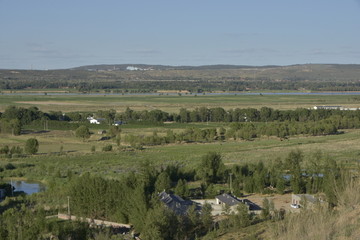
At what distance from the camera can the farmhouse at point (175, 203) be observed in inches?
787

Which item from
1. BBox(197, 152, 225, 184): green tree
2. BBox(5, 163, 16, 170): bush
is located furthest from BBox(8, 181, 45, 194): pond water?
BBox(197, 152, 225, 184): green tree

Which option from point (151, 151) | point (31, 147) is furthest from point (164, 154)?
point (31, 147)

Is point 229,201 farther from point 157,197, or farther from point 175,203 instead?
point 157,197

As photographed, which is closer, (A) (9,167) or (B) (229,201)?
(B) (229,201)

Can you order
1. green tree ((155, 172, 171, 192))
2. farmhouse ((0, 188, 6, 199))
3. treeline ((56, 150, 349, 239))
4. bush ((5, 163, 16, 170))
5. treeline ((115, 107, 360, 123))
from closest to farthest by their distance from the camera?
1. treeline ((56, 150, 349, 239))
2. green tree ((155, 172, 171, 192))
3. farmhouse ((0, 188, 6, 199))
4. bush ((5, 163, 16, 170))
5. treeline ((115, 107, 360, 123))

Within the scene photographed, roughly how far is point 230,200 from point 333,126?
3412 cm

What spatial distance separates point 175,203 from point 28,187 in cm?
1082

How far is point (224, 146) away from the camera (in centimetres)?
4359

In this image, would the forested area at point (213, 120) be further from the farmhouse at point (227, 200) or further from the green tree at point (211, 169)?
the farmhouse at point (227, 200)

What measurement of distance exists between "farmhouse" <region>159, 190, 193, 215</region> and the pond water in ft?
27.4

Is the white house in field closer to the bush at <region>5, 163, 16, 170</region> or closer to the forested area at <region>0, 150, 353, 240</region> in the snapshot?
the bush at <region>5, 163, 16, 170</region>

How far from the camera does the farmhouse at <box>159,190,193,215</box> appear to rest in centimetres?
1999

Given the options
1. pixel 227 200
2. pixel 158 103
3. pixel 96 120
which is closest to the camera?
pixel 227 200

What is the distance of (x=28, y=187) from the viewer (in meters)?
28.6
